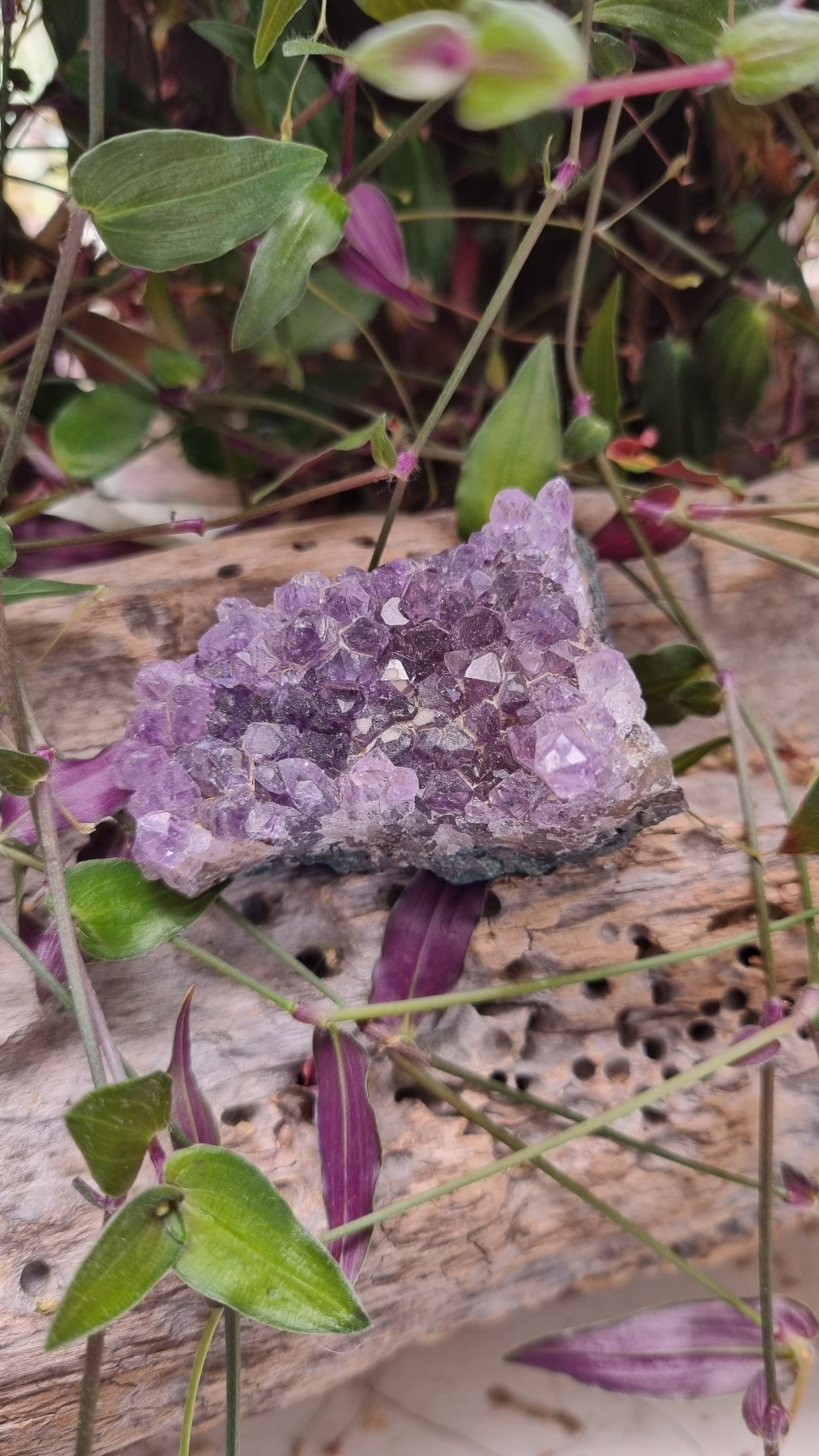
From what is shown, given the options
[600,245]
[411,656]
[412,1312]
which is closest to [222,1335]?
[412,1312]

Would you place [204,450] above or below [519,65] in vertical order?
below

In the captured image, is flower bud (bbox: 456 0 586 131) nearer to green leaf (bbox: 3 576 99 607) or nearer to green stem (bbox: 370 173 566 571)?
green stem (bbox: 370 173 566 571)

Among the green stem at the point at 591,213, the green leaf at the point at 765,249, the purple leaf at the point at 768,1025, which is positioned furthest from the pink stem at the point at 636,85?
the green leaf at the point at 765,249

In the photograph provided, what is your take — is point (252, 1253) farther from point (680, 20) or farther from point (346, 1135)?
point (680, 20)

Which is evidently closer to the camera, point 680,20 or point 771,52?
point 771,52

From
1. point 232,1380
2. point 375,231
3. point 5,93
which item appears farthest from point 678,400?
point 232,1380

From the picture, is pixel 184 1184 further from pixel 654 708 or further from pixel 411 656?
pixel 654 708

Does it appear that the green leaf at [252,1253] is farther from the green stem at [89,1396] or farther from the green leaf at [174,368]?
the green leaf at [174,368]
